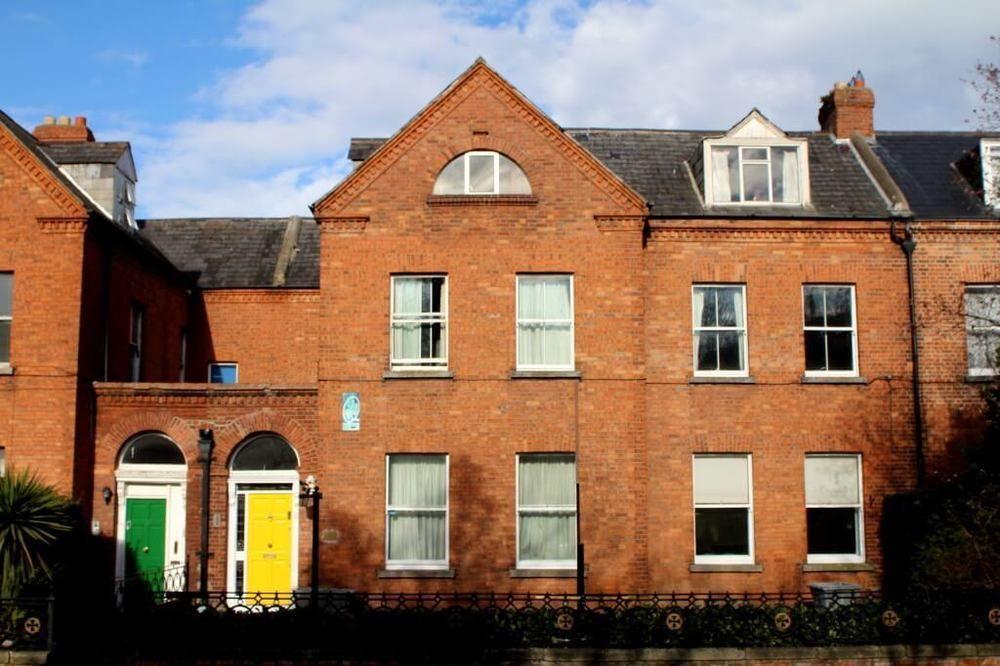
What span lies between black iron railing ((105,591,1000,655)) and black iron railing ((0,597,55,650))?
41.2 inches

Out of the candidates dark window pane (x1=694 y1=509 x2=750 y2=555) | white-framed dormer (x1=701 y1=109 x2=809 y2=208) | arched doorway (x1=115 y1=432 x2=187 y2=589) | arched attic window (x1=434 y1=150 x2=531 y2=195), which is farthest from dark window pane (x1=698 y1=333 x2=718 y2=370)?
arched doorway (x1=115 y1=432 x2=187 y2=589)

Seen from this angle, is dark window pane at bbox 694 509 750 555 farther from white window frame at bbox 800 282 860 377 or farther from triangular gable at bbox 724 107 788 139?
triangular gable at bbox 724 107 788 139

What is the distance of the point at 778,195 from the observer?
21.8m

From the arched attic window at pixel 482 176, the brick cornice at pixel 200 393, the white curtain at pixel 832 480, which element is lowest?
the white curtain at pixel 832 480

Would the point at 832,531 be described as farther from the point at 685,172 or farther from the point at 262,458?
the point at 262,458

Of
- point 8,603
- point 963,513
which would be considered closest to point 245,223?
point 8,603

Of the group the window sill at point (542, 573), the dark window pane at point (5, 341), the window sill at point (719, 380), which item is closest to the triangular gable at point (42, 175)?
the dark window pane at point (5, 341)

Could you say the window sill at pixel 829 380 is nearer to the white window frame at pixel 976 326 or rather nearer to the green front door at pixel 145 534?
the white window frame at pixel 976 326

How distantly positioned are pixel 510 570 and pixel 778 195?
967 cm

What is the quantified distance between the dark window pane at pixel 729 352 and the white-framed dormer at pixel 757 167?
119 inches

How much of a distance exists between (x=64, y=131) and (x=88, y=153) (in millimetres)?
3698

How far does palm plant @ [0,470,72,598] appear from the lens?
16422 mm

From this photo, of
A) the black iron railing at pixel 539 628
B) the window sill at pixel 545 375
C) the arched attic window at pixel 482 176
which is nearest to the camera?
the black iron railing at pixel 539 628

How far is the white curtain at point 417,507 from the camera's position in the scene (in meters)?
19.6
